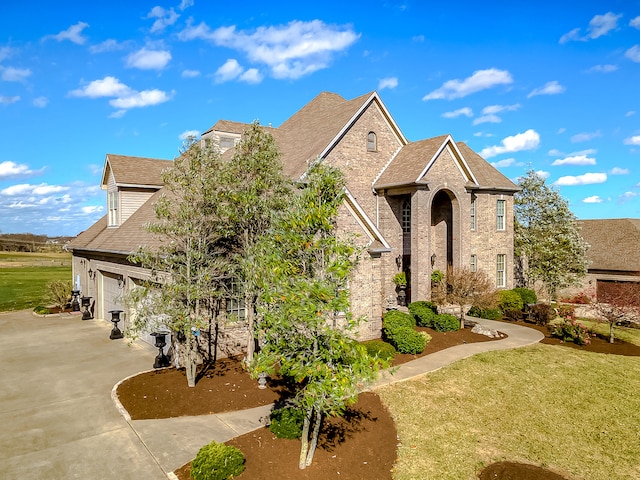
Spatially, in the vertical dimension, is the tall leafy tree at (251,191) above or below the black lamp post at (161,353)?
above

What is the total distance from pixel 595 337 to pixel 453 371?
9.69m

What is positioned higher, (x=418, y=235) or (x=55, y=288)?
(x=418, y=235)

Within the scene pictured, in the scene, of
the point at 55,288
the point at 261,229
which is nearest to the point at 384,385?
the point at 261,229

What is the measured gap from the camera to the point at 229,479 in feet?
23.3

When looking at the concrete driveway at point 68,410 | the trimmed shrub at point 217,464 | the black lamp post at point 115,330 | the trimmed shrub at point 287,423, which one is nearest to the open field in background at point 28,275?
the black lamp post at point 115,330

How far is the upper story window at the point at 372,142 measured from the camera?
2178cm

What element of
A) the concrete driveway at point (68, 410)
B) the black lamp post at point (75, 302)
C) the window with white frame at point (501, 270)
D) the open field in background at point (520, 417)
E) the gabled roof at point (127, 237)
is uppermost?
the gabled roof at point (127, 237)

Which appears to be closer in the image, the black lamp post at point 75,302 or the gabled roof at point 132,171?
the gabled roof at point 132,171

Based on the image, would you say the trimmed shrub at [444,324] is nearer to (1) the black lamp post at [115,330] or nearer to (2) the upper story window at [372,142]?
(2) the upper story window at [372,142]

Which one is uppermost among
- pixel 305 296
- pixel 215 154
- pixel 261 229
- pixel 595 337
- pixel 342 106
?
pixel 342 106

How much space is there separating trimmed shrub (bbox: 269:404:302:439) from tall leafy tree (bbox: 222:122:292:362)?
9.27ft

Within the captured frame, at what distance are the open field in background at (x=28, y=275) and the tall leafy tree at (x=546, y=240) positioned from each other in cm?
3209

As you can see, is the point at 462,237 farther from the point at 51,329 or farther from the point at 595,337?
the point at 51,329

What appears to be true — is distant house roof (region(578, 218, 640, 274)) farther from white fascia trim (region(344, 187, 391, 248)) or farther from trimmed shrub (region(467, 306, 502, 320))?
white fascia trim (region(344, 187, 391, 248))
